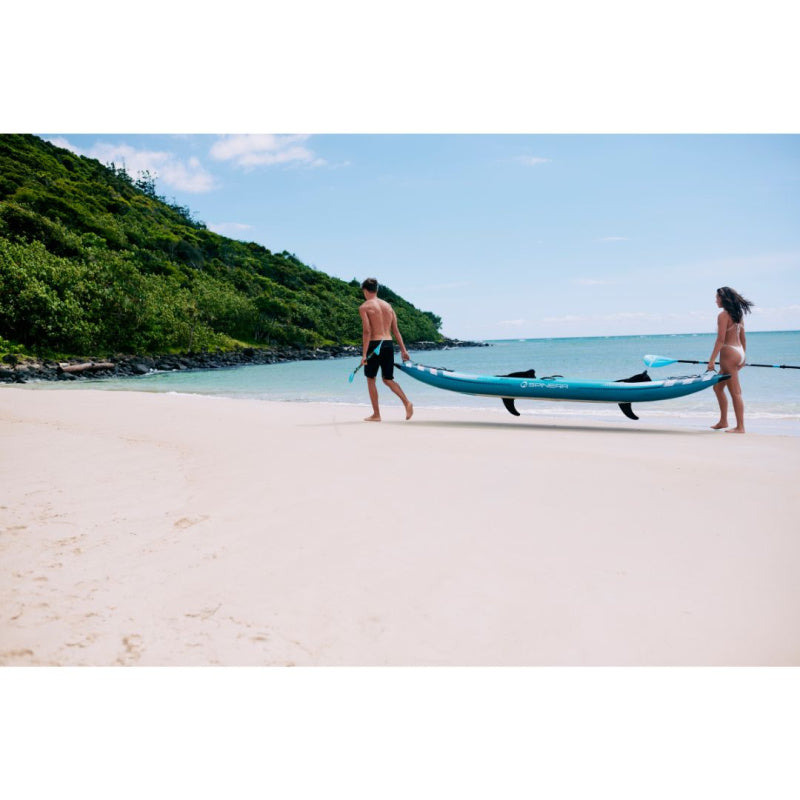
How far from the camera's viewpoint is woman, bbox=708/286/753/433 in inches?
225

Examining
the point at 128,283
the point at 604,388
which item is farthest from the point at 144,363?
the point at 604,388

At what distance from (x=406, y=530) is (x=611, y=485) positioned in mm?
1493

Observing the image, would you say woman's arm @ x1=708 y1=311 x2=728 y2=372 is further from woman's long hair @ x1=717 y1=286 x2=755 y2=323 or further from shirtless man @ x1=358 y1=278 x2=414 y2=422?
shirtless man @ x1=358 y1=278 x2=414 y2=422

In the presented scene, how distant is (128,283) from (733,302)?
30.6 metres

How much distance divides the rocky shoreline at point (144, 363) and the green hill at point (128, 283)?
1.41m

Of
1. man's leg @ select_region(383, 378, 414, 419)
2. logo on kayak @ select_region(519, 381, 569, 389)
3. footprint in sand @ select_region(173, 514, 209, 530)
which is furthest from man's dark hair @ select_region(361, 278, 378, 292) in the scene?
footprint in sand @ select_region(173, 514, 209, 530)

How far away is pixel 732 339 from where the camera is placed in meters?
5.85

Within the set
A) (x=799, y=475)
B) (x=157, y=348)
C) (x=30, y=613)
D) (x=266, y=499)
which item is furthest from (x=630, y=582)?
(x=157, y=348)

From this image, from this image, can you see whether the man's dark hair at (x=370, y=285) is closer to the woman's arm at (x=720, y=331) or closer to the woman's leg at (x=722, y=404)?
the woman's arm at (x=720, y=331)

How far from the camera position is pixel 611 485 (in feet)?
11.1

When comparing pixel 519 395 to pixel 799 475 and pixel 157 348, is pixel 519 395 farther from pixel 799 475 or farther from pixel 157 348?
pixel 157 348

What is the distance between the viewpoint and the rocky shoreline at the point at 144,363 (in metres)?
18.3

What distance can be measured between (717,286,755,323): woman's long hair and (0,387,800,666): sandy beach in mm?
1974

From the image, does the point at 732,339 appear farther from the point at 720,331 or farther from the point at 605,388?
the point at 605,388
